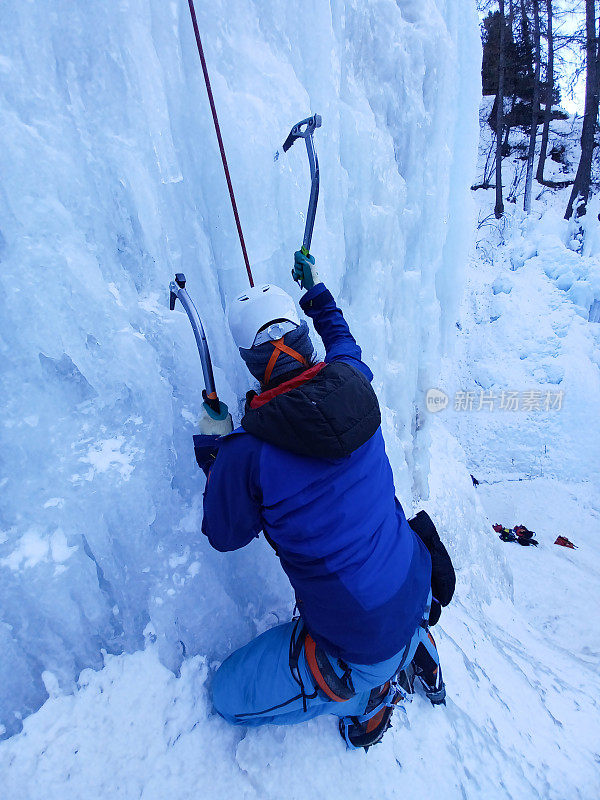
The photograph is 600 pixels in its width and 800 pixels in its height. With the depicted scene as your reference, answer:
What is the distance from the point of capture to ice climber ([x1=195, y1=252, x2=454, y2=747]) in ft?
3.80

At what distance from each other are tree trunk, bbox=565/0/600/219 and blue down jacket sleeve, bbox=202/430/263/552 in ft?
35.4

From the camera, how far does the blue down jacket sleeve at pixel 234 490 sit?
1.19 m

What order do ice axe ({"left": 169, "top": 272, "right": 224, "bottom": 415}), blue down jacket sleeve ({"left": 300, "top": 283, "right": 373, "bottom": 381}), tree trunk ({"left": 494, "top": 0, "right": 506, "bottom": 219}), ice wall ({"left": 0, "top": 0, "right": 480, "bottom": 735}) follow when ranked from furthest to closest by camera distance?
tree trunk ({"left": 494, "top": 0, "right": 506, "bottom": 219}) < blue down jacket sleeve ({"left": 300, "top": 283, "right": 373, "bottom": 381}) < ice axe ({"left": 169, "top": 272, "right": 224, "bottom": 415}) < ice wall ({"left": 0, "top": 0, "right": 480, "bottom": 735})

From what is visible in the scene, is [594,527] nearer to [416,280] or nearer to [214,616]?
[416,280]

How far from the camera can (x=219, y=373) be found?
5.62ft

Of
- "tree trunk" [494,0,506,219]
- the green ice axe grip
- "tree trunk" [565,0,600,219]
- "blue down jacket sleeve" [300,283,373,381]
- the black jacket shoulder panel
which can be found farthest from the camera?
"tree trunk" [494,0,506,219]

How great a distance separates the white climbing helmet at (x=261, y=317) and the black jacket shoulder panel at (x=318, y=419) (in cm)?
25

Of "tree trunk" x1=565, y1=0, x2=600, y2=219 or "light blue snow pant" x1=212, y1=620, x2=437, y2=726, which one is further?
"tree trunk" x1=565, y1=0, x2=600, y2=219

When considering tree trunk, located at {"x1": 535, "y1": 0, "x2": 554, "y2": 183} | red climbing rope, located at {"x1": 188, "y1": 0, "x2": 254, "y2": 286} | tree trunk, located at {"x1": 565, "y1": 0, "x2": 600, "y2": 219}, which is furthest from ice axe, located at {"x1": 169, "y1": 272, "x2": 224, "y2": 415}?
tree trunk, located at {"x1": 535, "y1": 0, "x2": 554, "y2": 183}

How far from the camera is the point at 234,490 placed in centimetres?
120

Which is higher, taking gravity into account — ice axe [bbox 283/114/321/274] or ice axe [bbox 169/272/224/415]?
ice axe [bbox 283/114/321/274]

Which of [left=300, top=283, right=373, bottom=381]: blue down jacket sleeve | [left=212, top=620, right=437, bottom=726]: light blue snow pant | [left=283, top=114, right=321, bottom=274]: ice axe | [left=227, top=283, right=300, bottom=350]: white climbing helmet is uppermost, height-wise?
[left=283, top=114, right=321, bottom=274]: ice axe

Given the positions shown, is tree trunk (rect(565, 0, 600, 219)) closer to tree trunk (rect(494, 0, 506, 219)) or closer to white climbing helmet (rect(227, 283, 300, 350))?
tree trunk (rect(494, 0, 506, 219))

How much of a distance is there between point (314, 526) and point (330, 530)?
49 mm
